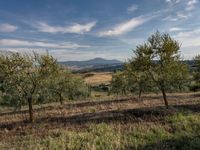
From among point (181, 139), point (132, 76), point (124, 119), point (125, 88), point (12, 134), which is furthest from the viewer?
point (125, 88)

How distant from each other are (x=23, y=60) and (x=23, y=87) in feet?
8.19

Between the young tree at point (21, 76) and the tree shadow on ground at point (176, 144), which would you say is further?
the young tree at point (21, 76)

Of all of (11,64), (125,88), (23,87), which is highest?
(11,64)

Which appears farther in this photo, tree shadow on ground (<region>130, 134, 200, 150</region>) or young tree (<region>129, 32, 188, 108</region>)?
young tree (<region>129, 32, 188, 108</region>)

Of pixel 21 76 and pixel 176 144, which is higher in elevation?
pixel 21 76

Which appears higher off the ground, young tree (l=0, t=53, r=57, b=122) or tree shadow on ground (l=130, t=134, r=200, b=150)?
young tree (l=0, t=53, r=57, b=122)

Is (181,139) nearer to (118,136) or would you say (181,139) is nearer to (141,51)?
(118,136)

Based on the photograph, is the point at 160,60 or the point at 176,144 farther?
the point at 160,60

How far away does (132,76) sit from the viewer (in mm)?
57750

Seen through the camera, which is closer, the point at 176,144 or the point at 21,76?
the point at 176,144

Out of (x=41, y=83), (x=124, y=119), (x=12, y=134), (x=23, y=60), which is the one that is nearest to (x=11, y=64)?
(x=23, y=60)

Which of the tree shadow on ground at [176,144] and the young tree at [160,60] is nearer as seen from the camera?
the tree shadow on ground at [176,144]

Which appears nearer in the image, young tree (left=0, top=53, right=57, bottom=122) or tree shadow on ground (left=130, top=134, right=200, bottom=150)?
tree shadow on ground (left=130, top=134, right=200, bottom=150)

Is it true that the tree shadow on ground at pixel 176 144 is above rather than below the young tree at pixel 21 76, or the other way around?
below
